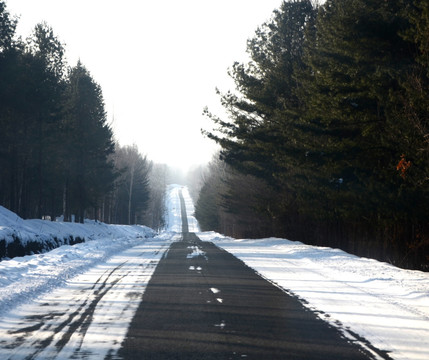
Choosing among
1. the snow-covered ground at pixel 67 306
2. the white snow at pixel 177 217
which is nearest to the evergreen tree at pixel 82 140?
the snow-covered ground at pixel 67 306

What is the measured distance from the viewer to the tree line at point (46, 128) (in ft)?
127

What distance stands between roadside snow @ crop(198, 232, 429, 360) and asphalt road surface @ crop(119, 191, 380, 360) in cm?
42

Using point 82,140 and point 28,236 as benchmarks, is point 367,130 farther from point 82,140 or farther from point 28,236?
point 82,140

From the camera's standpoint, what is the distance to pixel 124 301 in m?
9.48

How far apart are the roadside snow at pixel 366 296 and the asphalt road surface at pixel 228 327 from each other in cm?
42

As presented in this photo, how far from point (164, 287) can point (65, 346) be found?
535 cm

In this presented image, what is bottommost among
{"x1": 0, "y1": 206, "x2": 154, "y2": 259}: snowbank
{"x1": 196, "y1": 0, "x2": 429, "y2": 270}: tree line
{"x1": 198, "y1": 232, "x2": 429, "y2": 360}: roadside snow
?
{"x1": 198, "y1": 232, "x2": 429, "y2": 360}: roadside snow

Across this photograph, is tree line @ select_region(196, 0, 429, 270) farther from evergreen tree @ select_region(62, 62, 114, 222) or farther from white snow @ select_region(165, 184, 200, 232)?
white snow @ select_region(165, 184, 200, 232)

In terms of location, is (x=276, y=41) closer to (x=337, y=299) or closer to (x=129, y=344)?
(x=337, y=299)

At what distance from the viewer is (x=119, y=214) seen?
10181 centimetres

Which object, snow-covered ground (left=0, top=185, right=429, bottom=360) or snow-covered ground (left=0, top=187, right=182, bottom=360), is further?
snow-covered ground (left=0, top=185, right=429, bottom=360)

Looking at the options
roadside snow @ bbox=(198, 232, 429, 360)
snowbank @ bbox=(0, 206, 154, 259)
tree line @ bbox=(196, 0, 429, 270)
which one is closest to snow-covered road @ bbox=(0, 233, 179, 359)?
roadside snow @ bbox=(198, 232, 429, 360)

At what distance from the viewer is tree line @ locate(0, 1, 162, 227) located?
38.8m

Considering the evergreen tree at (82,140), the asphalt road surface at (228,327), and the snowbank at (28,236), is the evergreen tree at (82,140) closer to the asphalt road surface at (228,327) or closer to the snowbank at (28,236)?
the snowbank at (28,236)
